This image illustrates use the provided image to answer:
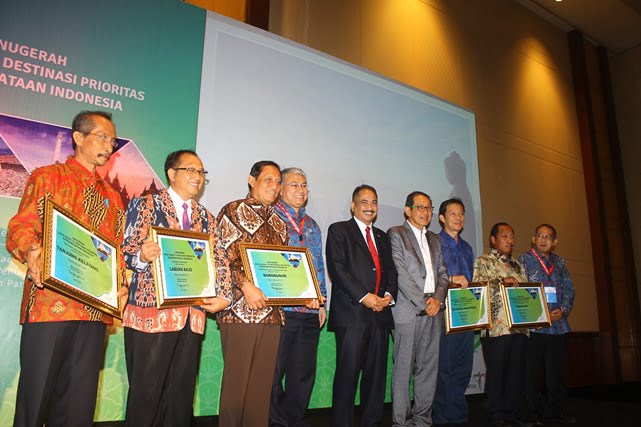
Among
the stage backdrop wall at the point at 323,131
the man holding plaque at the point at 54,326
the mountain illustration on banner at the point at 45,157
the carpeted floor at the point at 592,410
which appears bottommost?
the carpeted floor at the point at 592,410

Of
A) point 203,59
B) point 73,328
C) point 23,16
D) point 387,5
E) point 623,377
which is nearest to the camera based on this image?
point 73,328

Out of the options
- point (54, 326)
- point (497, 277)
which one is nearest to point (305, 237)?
point (54, 326)

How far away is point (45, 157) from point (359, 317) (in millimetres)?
2196

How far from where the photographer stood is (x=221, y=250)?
239cm

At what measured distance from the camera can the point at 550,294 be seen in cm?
401

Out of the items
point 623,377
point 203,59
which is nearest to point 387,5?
point 203,59

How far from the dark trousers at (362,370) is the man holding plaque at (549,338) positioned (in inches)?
62.1

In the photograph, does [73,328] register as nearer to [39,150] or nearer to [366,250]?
[39,150]

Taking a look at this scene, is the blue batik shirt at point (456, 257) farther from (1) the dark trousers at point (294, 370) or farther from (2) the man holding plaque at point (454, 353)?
(1) the dark trousers at point (294, 370)

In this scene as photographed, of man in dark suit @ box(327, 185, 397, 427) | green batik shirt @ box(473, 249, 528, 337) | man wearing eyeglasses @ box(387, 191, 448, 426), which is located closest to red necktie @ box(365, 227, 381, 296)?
man in dark suit @ box(327, 185, 397, 427)

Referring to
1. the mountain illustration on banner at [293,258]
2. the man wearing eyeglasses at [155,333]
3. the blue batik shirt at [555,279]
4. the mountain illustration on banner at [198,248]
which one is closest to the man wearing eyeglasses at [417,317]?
the mountain illustration on banner at [293,258]

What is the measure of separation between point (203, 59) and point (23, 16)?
46.7 inches

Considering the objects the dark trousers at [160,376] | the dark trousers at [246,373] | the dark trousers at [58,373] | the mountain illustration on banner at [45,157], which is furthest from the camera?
the mountain illustration on banner at [45,157]

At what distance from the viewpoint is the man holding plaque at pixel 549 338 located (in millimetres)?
3779
